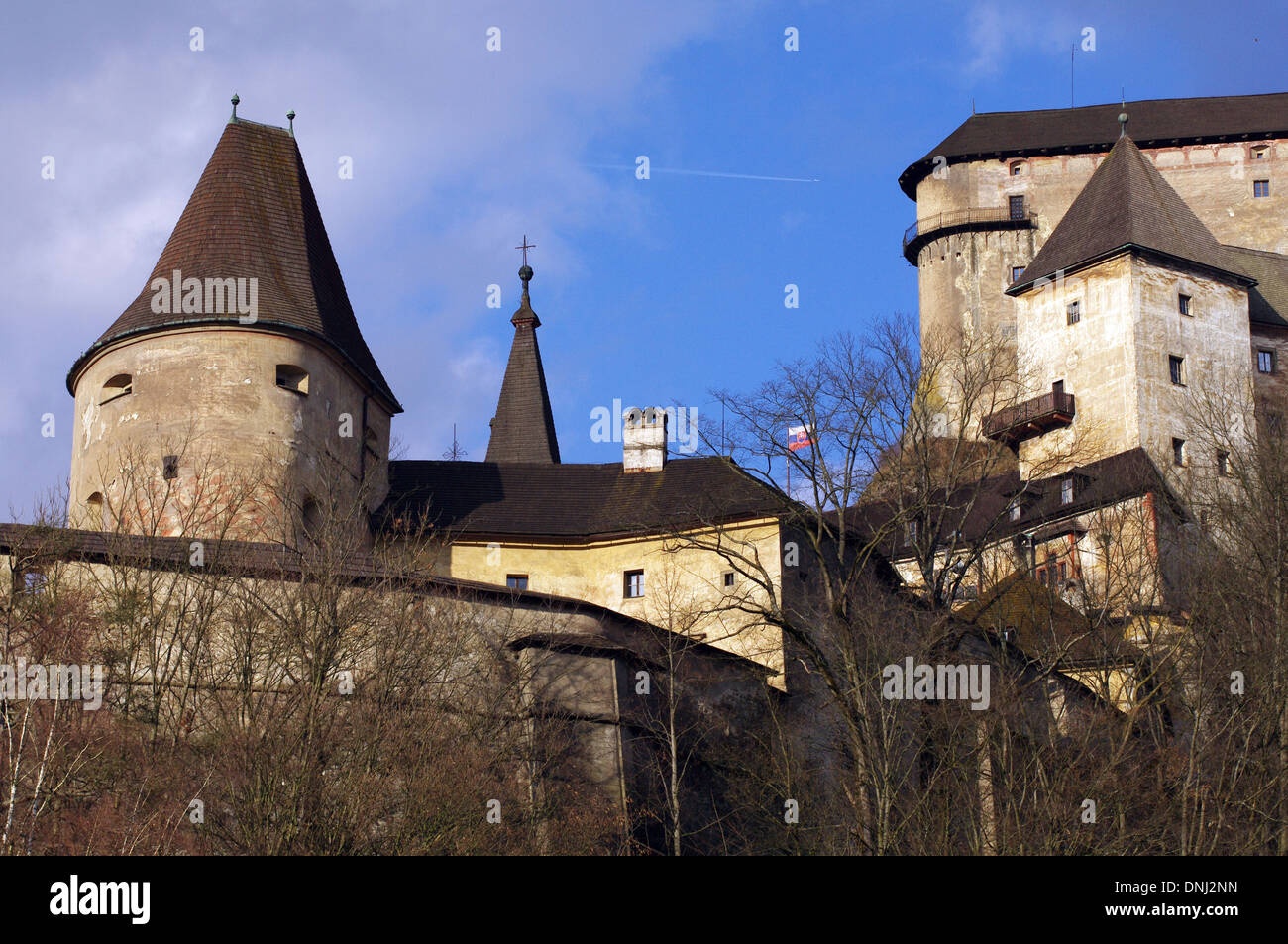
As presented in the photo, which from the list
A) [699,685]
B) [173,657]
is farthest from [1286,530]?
[173,657]

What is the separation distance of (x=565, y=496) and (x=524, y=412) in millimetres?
11550

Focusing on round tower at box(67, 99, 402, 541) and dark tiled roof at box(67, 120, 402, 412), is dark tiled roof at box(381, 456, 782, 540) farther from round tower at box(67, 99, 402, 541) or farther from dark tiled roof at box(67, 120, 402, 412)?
dark tiled roof at box(67, 120, 402, 412)

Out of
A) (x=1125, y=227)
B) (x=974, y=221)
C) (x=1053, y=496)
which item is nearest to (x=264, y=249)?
(x=1053, y=496)

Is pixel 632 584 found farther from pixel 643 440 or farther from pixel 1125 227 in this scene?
pixel 1125 227

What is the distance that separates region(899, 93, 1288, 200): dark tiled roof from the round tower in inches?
1562

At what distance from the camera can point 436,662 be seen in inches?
1028

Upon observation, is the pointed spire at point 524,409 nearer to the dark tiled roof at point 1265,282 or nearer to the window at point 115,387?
the window at point 115,387

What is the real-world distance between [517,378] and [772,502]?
56.5 feet

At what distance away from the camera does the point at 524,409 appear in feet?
158

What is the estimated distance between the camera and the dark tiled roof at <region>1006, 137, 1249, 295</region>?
5212cm

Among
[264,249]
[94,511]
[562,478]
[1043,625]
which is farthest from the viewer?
[562,478]

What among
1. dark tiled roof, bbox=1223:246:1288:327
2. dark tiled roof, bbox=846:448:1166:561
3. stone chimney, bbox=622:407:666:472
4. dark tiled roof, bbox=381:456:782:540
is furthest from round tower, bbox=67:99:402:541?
dark tiled roof, bbox=1223:246:1288:327

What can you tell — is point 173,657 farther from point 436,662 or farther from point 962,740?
point 962,740
